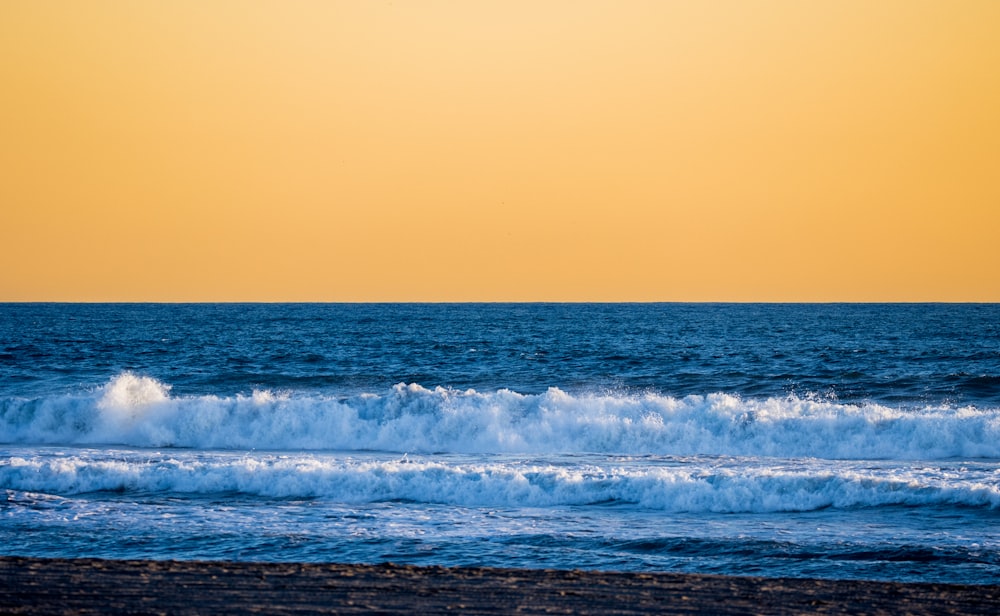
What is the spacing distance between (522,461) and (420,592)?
11176 mm

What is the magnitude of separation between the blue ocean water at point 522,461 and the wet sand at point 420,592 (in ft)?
6.16

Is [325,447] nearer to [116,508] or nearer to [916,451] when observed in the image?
[116,508]

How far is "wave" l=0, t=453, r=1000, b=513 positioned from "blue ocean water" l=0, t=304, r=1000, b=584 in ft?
Result: 0.15

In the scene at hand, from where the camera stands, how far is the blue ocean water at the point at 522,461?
12.5 meters

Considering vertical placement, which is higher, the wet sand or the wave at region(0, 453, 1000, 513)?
the wet sand

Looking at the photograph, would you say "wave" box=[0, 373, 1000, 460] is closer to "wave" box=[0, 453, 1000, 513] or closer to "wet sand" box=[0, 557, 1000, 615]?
"wave" box=[0, 453, 1000, 513]

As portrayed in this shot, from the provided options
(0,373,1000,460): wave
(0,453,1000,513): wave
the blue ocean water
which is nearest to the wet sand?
the blue ocean water

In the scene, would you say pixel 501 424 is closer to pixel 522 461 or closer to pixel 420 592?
pixel 522 461

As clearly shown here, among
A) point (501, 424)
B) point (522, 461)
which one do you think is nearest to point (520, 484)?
→ point (522, 461)

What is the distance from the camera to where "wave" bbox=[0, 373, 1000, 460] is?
22516 mm

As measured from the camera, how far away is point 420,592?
8.86 m

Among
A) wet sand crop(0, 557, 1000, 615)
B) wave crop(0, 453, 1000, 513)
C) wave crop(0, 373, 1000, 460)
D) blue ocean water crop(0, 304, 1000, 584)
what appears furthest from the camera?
wave crop(0, 373, 1000, 460)

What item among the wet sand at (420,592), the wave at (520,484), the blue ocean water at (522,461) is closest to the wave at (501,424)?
the blue ocean water at (522,461)

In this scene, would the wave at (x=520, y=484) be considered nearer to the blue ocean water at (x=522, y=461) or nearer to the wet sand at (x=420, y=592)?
the blue ocean water at (x=522, y=461)
